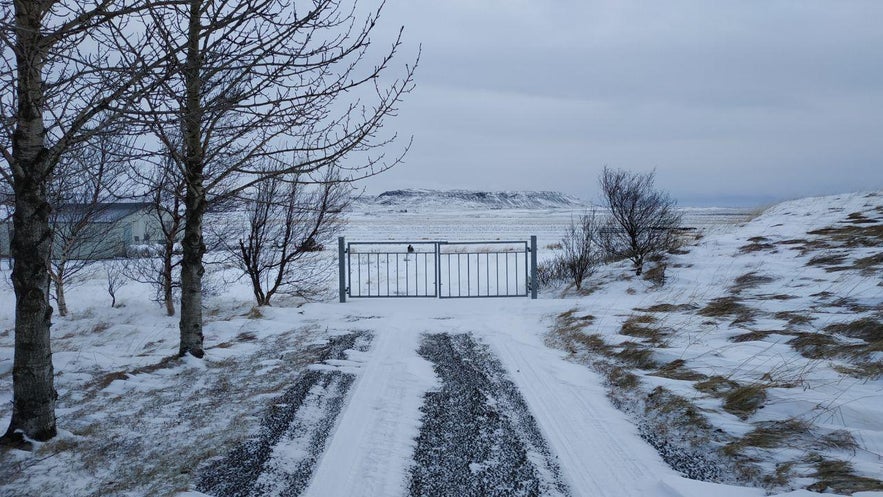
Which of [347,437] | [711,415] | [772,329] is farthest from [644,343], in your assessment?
[347,437]

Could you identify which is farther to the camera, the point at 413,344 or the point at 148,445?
the point at 413,344

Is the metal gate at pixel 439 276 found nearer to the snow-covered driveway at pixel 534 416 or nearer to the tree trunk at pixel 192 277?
the snow-covered driveway at pixel 534 416

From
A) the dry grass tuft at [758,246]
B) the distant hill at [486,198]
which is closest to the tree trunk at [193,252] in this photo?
the dry grass tuft at [758,246]

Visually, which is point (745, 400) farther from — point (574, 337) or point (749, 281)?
point (749, 281)

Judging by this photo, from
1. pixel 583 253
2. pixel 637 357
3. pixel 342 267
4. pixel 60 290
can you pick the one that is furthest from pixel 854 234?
pixel 60 290

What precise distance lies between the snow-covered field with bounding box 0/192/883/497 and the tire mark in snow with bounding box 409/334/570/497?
0.02 m

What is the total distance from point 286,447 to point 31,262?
232 cm

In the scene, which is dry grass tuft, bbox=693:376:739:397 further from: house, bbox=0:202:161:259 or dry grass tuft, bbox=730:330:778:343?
house, bbox=0:202:161:259

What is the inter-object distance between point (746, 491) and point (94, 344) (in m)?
10.6

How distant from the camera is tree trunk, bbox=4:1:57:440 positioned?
3.91 metres

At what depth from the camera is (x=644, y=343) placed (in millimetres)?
6762

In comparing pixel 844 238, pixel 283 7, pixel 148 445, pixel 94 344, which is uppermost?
pixel 283 7

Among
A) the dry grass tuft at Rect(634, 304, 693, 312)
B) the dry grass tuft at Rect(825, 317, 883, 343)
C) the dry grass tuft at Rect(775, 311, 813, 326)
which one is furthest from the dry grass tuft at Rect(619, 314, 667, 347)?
the dry grass tuft at Rect(825, 317, 883, 343)

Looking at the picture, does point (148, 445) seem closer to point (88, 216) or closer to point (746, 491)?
point (746, 491)
